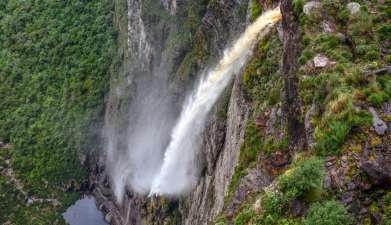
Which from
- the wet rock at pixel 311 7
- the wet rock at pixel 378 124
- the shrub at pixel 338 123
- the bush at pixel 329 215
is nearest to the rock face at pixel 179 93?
the wet rock at pixel 311 7

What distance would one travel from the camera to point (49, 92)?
85562 millimetres

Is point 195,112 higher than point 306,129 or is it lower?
higher

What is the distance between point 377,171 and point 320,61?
7.08 m

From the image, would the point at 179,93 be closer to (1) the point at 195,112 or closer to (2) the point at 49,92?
(1) the point at 195,112

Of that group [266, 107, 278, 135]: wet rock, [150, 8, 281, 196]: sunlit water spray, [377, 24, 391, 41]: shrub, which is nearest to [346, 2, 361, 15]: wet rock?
[377, 24, 391, 41]: shrub

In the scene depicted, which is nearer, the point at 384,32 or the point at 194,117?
the point at 384,32

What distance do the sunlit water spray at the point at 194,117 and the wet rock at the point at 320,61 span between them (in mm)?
9402

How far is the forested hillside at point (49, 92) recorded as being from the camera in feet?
259

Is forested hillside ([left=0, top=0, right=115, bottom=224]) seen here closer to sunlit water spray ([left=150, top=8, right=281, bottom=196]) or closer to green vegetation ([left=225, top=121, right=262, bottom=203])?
sunlit water spray ([left=150, top=8, right=281, bottom=196])

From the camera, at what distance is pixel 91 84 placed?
82562mm

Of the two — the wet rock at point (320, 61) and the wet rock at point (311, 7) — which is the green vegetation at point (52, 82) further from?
the wet rock at point (320, 61)

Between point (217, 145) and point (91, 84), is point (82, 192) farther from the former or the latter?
point (217, 145)

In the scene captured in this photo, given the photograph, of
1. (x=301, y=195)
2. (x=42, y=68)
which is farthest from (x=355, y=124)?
(x=42, y=68)

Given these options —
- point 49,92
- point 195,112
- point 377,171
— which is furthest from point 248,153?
point 49,92
